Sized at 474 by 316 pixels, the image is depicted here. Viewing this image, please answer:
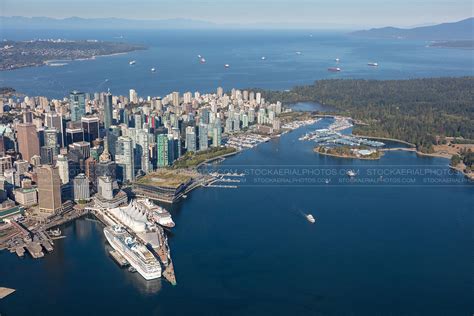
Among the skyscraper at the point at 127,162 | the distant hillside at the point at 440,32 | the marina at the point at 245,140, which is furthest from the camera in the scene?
the distant hillside at the point at 440,32

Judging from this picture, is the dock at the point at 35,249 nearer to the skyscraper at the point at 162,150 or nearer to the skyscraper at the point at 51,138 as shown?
the skyscraper at the point at 51,138

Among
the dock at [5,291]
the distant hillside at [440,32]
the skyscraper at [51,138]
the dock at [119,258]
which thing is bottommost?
the dock at [5,291]

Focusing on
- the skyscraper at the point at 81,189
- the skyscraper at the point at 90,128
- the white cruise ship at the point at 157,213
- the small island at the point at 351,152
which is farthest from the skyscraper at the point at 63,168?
the small island at the point at 351,152

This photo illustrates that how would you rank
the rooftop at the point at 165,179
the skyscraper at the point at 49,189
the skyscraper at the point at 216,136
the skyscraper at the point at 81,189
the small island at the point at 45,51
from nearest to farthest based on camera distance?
the skyscraper at the point at 49,189 < the skyscraper at the point at 81,189 < the rooftop at the point at 165,179 < the skyscraper at the point at 216,136 < the small island at the point at 45,51

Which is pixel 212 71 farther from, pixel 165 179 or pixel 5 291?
pixel 5 291

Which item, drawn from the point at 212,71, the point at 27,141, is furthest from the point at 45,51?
the point at 27,141

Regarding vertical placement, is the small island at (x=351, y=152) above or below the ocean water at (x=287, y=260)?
above

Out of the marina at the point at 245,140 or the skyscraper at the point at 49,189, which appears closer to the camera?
the skyscraper at the point at 49,189
